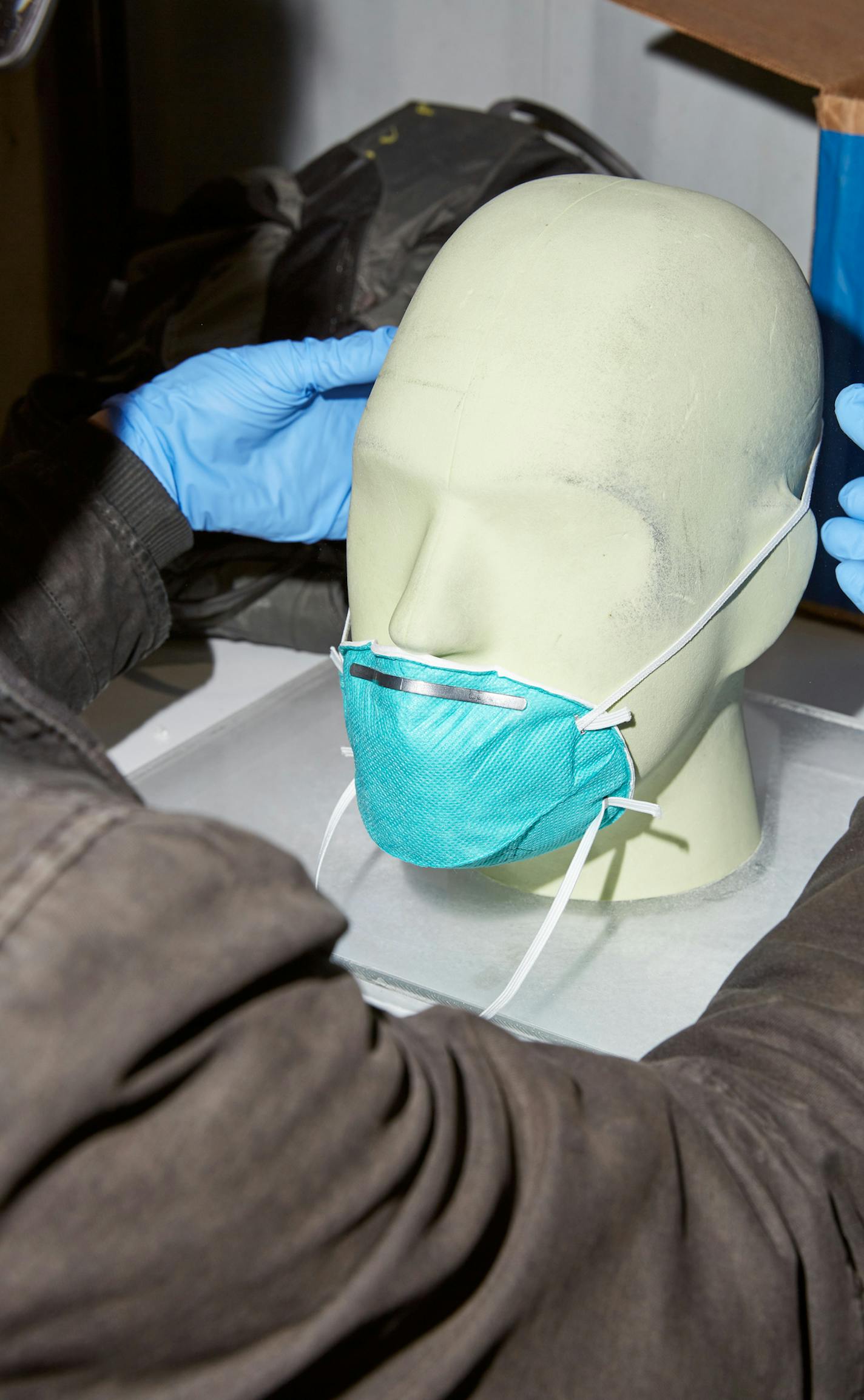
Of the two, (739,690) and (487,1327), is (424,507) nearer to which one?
(739,690)

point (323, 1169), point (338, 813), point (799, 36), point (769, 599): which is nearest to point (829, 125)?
point (799, 36)

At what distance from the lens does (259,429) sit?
1.47 m

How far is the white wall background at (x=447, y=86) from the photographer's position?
2.05 meters

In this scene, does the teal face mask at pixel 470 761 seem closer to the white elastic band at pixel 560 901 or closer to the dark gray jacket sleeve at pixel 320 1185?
the white elastic band at pixel 560 901

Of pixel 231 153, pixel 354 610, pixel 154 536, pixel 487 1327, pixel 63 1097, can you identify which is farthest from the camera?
pixel 231 153

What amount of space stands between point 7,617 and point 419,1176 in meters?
0.91

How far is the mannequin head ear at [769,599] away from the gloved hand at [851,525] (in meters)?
0.03

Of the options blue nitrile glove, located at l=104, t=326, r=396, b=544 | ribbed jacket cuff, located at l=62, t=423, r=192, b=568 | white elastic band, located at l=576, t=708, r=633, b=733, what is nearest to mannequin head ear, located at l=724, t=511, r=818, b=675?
white elastic band, located at l=576, t=708, r=633, b=733

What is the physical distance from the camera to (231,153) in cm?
273

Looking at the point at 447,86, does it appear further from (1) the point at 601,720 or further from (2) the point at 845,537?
(1) the point at 601,720

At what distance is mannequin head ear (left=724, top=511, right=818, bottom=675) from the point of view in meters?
1.09

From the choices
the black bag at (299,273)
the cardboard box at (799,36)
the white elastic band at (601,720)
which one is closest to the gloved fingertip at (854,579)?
the white elastic band at (601,720)

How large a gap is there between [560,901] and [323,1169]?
66cm

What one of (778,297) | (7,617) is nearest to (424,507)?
(778,297)
